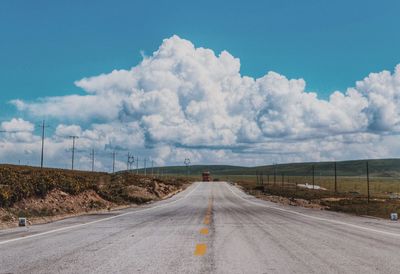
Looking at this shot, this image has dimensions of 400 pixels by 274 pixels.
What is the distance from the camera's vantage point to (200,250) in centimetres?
964

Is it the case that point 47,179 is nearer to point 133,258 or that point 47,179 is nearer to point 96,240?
point 96,240

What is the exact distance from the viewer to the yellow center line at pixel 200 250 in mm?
9180

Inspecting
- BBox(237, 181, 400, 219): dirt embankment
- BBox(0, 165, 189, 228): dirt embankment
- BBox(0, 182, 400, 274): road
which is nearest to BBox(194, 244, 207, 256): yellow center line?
BBox(0, 182, 400, 274): road

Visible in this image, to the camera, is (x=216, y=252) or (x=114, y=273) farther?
(x=216, y=252)

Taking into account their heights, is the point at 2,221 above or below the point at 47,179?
below

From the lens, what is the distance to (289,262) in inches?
322

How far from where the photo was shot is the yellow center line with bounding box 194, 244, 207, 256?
30.1 ft

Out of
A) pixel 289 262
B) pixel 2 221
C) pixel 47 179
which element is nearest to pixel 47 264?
pixel 289 262

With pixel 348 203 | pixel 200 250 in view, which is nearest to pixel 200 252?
pixel 200 250

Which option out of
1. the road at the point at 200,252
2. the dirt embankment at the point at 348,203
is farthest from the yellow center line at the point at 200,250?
the dirt embankment at the point at 348,203

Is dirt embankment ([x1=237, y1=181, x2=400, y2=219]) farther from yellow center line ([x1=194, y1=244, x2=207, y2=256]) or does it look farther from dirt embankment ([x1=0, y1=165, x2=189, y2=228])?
yellow center line ([x1=194, y1=244, x2=207, y2=256])

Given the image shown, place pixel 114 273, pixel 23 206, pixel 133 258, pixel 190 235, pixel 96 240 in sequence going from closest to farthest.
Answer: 1. pixel 114 273
2. pixel 133 258
3. pixel 96 240
4. pixel 190 235
5. pixel 23 206

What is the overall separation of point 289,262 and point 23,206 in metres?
18.2

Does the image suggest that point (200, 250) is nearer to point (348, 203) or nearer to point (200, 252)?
point (200, 252)
